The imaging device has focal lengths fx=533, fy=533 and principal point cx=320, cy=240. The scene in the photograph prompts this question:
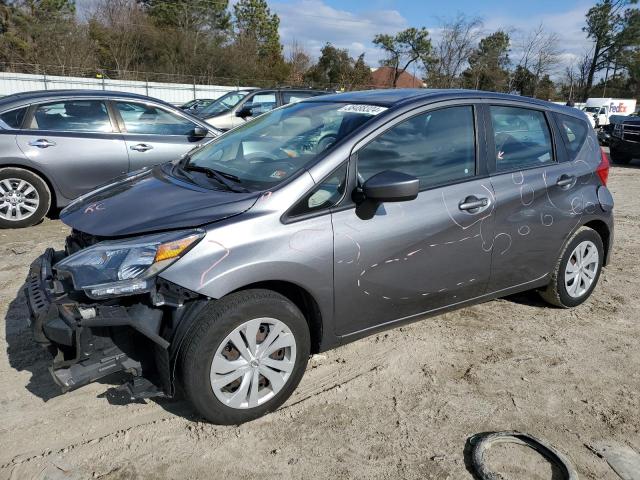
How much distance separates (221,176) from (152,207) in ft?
1.66

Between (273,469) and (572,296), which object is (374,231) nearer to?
(273,469)

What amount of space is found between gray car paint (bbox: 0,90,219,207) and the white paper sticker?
384 centimetres

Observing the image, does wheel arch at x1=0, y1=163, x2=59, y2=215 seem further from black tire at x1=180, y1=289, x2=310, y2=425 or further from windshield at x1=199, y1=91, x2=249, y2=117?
windshield at x1=199, y1=91, x2=249, y2=117

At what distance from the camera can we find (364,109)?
3367mm

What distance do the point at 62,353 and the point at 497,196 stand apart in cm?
273

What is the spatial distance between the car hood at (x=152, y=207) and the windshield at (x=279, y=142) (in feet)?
0.73

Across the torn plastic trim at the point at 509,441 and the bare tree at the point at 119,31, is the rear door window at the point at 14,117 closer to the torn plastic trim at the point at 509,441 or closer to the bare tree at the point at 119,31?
the torn plastic trim at the point at 509,441

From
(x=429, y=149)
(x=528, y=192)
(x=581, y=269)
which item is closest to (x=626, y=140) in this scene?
(x=581, y=269)

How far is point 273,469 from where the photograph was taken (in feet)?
8.27

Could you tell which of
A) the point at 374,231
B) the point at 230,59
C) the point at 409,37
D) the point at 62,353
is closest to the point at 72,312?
the point at 62,353

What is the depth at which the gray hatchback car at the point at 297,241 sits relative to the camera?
2.54 m

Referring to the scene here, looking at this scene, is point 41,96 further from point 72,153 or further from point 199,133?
point 199,133

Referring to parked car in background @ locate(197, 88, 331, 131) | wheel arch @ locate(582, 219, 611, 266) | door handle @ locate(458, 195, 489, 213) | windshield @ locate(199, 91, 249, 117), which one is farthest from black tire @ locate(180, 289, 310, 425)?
windshield @ locate(199, 91, 249, 117)

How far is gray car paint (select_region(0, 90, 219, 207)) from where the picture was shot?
19.9 feet
